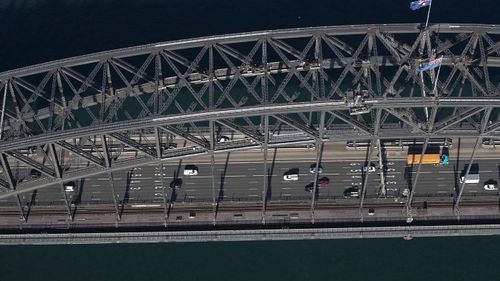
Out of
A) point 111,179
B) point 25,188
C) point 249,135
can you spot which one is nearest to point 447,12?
point 249,135

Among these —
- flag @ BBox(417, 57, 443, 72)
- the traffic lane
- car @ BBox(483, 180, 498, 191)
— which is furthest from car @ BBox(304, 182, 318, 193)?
car @ BBox(483, 180, 498, 191)

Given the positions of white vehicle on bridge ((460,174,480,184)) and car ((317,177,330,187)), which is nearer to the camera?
white vehicle on bridge ((460,174,480,184))

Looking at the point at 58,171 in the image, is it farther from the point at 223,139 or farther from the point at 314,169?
the point at 314,169

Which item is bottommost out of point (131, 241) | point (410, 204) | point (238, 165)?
point (131, 241)

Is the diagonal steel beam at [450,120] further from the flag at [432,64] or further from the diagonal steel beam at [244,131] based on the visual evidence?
the diagonal steel beam at [244,131]

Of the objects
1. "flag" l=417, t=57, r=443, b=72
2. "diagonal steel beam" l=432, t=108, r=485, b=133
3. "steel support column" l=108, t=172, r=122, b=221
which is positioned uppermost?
"flag" l=417, t=57, r=443, b=72

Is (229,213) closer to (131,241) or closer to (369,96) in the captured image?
(131,241)

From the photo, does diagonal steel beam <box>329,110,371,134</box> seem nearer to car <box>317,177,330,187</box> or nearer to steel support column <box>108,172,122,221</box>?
car <box>317,177,330,187</box>
